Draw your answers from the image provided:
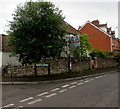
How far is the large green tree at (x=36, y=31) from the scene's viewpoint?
1416 centimetres

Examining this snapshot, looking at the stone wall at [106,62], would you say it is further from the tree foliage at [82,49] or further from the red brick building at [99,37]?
the red brick building at [99,37]

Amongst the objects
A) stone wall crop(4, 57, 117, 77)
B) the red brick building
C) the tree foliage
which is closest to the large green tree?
stone wall crop(4, 57, 117, 77)

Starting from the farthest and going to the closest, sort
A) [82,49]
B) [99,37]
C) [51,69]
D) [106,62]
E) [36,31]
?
[99,37]
[106,62]
[82,49]
[51,69]
[36,31]

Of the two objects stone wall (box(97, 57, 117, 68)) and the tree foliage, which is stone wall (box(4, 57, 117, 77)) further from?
stone wall (box(97, 57, 117, 68))

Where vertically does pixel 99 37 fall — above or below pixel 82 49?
above

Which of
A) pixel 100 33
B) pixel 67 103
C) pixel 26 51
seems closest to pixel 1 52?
pixel 26 51

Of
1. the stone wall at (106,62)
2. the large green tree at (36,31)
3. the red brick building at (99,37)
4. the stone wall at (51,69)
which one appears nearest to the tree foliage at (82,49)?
the stone wall at (51,69)

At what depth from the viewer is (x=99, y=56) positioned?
1052 inches

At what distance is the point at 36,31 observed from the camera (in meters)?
14.3

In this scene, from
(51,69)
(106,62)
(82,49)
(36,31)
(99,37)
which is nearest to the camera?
(36,31)

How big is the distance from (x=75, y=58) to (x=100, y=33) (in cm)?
2451

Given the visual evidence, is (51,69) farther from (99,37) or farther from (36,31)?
(99,37)

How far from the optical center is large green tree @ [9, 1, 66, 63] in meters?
14.2

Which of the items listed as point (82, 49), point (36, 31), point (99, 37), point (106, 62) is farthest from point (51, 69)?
point (99, 37)
